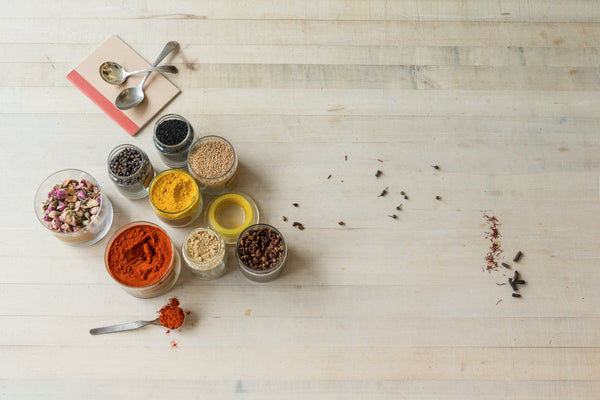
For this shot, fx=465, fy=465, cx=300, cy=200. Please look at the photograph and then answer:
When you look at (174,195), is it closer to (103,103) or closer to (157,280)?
(157,280)

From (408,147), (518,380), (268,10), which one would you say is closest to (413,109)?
(408,147)

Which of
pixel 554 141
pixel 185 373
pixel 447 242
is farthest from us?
pixel 554 141

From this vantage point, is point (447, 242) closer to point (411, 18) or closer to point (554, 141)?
point (554, 141)

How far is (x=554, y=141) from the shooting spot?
1.86m

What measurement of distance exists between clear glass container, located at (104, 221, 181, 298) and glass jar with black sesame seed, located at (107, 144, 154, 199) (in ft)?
0.47

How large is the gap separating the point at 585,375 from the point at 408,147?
1014mm

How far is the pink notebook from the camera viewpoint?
1.81 metres

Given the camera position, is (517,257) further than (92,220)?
Yes

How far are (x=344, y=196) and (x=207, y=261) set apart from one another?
570mm

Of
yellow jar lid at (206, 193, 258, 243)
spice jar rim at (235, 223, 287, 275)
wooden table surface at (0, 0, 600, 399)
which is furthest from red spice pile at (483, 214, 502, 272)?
yellow jar lid at (206, 193, 258, 243)

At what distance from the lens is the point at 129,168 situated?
1.63 metres

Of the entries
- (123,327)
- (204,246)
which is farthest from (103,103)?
(123,327)

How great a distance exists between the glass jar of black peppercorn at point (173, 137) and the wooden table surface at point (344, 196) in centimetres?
14

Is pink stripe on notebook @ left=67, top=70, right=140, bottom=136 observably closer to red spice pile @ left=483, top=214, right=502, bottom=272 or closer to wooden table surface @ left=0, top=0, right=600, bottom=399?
wooden table surface @ left=0, top=0, right=600, bottom=399
